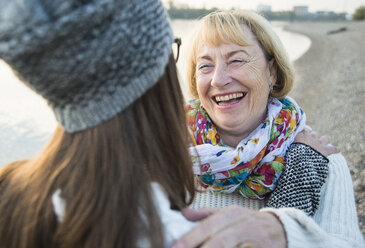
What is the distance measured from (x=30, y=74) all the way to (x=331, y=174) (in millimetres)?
1843

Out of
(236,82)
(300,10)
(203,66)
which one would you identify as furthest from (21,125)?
(300,10)

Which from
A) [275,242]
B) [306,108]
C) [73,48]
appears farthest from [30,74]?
[306,108]

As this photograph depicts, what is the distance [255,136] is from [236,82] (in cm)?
42

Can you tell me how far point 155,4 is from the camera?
0.91 metres

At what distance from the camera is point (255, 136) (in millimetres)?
1975

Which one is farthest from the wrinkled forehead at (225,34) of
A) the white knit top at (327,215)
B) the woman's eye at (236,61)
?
the white knit top at (327,215)

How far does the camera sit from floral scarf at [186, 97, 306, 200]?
1912 millimetres

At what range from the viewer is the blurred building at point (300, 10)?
67.9 meters

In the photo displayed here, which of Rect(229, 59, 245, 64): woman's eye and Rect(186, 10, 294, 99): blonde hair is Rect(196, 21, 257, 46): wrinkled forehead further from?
Rect(229, 59, 245, 64): woman's eye

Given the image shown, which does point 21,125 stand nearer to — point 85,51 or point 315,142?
point 315,142

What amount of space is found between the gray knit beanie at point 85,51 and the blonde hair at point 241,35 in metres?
1.18

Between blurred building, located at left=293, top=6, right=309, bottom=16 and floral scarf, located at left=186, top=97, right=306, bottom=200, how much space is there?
248 ft

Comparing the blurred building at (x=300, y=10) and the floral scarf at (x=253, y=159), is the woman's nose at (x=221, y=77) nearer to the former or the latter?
the floral scarf at (x=253, y=159)

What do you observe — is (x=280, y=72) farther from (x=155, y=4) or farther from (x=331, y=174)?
(x=155, y=4)
